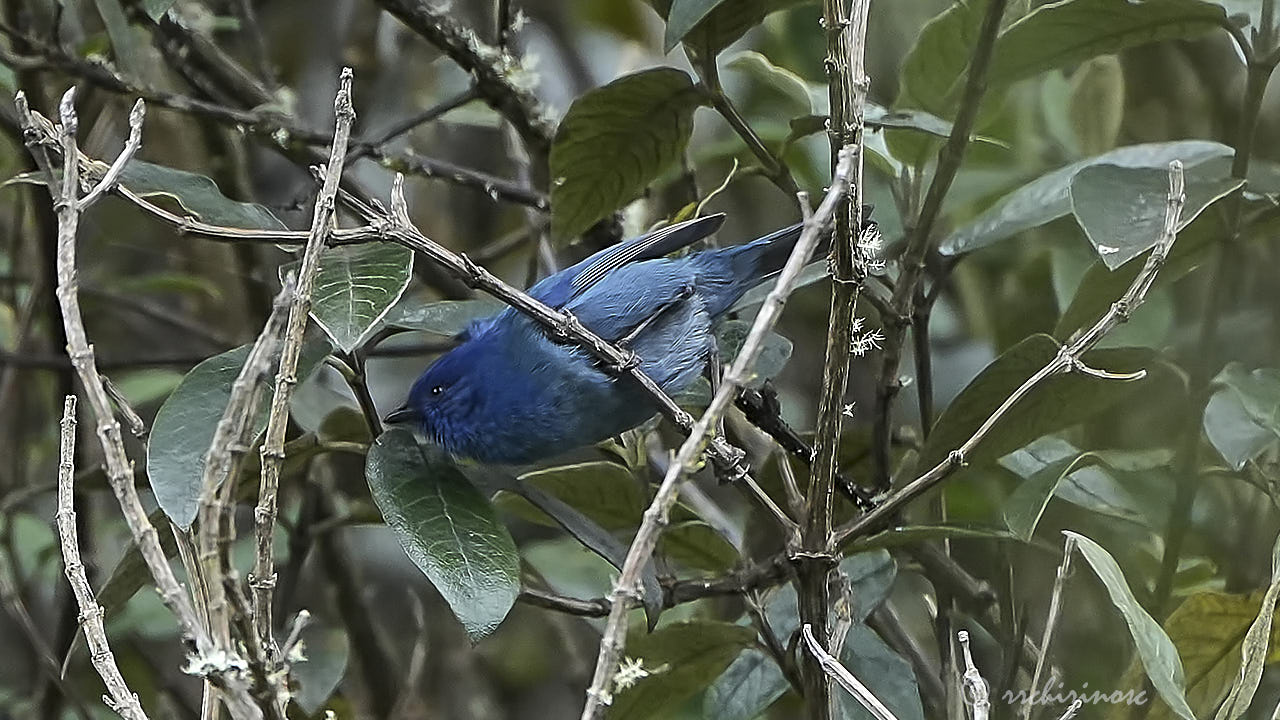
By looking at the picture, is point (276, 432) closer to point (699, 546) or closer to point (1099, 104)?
point (699, 546)

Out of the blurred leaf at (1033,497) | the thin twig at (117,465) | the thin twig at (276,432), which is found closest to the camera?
the thin twig at (117,465)

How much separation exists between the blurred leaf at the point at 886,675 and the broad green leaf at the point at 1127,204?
57 cm

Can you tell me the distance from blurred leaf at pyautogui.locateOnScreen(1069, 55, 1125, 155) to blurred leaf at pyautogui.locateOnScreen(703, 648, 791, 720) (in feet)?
4.85

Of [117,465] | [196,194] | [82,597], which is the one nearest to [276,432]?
[117,465]

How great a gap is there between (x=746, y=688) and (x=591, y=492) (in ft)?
1.26

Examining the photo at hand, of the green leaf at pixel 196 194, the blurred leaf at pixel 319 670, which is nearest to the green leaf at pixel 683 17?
the green leaf at pixel 196 194

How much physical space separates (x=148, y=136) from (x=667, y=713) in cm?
220

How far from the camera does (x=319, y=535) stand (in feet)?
8.33

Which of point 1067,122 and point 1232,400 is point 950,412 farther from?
point 1067,122

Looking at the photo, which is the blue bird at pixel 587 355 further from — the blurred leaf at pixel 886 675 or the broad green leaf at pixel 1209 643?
the broad green leaf at pixel 1209 643

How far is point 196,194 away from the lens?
1.75 meters

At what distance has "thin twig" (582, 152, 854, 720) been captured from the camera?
42.5 inches

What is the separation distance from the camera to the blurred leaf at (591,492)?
205 cm

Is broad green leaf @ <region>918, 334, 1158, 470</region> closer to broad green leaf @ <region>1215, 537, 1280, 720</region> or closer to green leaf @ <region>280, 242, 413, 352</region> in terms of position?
broad green leaf @ <region>1215, 537, 1280, 720</region>
